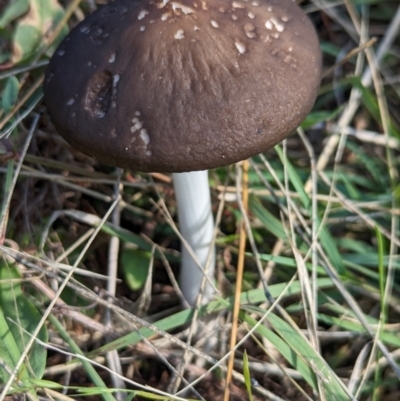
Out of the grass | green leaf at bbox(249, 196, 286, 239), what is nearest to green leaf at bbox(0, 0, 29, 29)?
the grass

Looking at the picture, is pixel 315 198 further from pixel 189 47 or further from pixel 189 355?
pixel 189 47

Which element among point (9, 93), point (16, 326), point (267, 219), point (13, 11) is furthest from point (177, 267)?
point (13, 11)

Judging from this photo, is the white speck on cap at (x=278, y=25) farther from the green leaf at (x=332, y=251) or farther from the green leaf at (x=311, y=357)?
the green leaf at (x=311, y=357)

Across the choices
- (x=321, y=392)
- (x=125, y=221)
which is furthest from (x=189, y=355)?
(x=125, y=221)

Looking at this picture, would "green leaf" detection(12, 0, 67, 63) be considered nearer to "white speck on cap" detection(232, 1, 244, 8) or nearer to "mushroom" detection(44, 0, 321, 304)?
"mushroom" detection(44, 0, 321, 304)

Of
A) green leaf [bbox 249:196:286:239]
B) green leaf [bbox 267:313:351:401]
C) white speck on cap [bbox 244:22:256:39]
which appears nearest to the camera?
white speck on cap [bbox 244:22:256:39]

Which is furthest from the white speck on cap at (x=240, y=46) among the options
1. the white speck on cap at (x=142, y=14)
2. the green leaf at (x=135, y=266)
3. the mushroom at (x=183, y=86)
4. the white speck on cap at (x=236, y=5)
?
the green leaf at (x=135, y=266)
